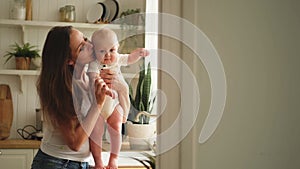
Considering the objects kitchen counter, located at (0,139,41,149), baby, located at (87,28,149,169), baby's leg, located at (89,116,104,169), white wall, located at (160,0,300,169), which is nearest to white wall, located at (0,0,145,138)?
kitchen counter, located at (0,139,41,149)

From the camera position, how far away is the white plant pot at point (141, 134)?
194 cm

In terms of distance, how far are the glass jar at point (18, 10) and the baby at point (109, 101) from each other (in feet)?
2.08

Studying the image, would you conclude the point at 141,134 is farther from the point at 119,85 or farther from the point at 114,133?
the point at 119,85

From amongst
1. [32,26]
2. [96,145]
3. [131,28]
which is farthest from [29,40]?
[96,145]

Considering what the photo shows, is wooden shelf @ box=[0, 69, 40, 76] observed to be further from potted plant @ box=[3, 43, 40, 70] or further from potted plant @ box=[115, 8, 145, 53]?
potted plant @ box=[115, 8, 145, 53]

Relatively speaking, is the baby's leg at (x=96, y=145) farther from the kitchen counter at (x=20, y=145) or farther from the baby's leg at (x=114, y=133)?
the kitchen counter at (x=20, y=145)

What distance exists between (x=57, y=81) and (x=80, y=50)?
0.52ft

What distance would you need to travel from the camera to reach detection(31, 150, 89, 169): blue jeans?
148 centimetres

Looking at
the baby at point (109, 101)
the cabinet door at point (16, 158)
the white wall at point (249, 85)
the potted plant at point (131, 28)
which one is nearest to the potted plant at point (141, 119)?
the baby at point (109, 101)

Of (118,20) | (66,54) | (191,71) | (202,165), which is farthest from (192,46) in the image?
(118,20)

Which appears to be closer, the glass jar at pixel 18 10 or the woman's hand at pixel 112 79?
the woman's hand at pixel 112 79

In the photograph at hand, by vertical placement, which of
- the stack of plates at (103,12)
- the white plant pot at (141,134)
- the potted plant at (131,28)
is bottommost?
the white plant pot at (141,134)

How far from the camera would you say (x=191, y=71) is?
532 millimetres

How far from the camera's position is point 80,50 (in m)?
1.55
